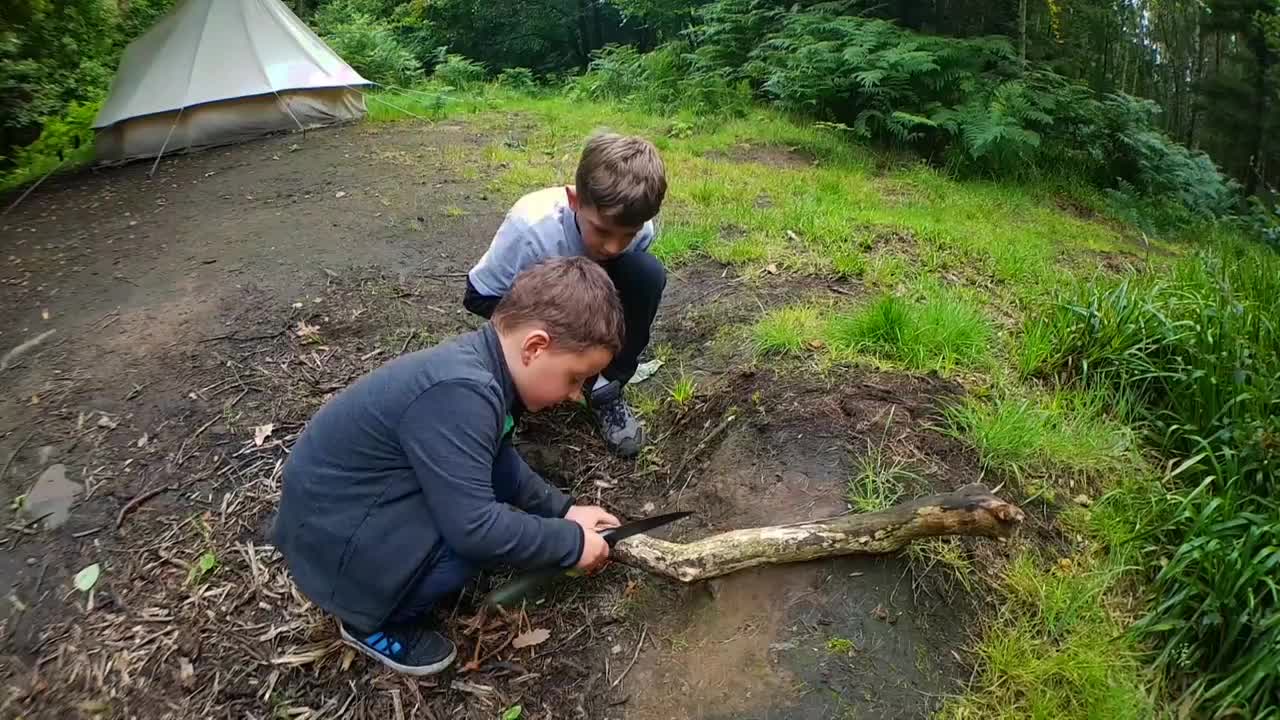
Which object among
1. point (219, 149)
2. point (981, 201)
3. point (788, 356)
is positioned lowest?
point (981, 201)

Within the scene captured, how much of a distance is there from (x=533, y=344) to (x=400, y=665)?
107 centimetres

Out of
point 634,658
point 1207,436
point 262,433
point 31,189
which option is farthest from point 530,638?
point 31,189

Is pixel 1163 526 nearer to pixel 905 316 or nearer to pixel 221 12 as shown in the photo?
pixel 905 316

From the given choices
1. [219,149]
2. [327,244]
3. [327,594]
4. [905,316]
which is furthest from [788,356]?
[219,149]

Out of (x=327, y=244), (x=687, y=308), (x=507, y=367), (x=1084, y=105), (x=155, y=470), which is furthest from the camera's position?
(x=1084, y=105)

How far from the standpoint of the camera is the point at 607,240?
2.79m

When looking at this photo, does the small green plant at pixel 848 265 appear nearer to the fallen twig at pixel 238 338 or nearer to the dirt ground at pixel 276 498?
the dirt ground at pixel 276 498

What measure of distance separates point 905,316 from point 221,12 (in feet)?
28.8

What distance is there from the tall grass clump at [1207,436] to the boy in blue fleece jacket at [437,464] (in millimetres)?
1808

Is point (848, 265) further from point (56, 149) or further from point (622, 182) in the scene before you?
point (56, 149)

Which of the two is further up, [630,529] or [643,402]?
[630,529]

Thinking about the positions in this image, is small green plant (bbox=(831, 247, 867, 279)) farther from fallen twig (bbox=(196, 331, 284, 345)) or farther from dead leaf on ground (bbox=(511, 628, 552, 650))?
fallen twig (bbox=(196, 331, 284, 345))

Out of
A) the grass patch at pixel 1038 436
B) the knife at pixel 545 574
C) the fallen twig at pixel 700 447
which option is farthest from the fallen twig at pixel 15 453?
the grass patch at pixel 1038 436

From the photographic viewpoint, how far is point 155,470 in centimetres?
322
